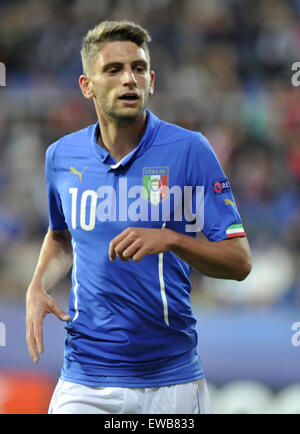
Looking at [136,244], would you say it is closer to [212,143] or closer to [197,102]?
[212,143]

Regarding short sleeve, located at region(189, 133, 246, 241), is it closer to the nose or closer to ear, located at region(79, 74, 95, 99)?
the nose

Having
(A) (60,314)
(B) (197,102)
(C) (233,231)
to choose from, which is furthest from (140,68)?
(B) (197,102)

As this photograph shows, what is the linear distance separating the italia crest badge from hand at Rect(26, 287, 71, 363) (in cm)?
57

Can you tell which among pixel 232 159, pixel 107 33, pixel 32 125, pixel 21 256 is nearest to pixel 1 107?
pixel 32 125

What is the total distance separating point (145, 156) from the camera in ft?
9.62

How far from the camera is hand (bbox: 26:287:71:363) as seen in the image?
2.86 meters

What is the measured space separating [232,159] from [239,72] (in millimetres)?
1568

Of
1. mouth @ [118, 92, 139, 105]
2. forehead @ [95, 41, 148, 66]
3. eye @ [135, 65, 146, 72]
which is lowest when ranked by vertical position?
mouth @ [118, 92, 139, 105]

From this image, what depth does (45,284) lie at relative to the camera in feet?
10.2

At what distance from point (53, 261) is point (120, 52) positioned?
949 mm

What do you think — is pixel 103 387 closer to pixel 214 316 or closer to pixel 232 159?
pixel 214 316

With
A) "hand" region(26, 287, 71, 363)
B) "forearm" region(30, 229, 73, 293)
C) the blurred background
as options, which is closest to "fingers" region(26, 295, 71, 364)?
"hand" region(26, 287, 71, 363)

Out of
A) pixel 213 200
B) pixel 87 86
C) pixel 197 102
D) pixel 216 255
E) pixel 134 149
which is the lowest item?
pixel 216 255

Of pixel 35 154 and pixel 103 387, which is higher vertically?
pixel 35 154
